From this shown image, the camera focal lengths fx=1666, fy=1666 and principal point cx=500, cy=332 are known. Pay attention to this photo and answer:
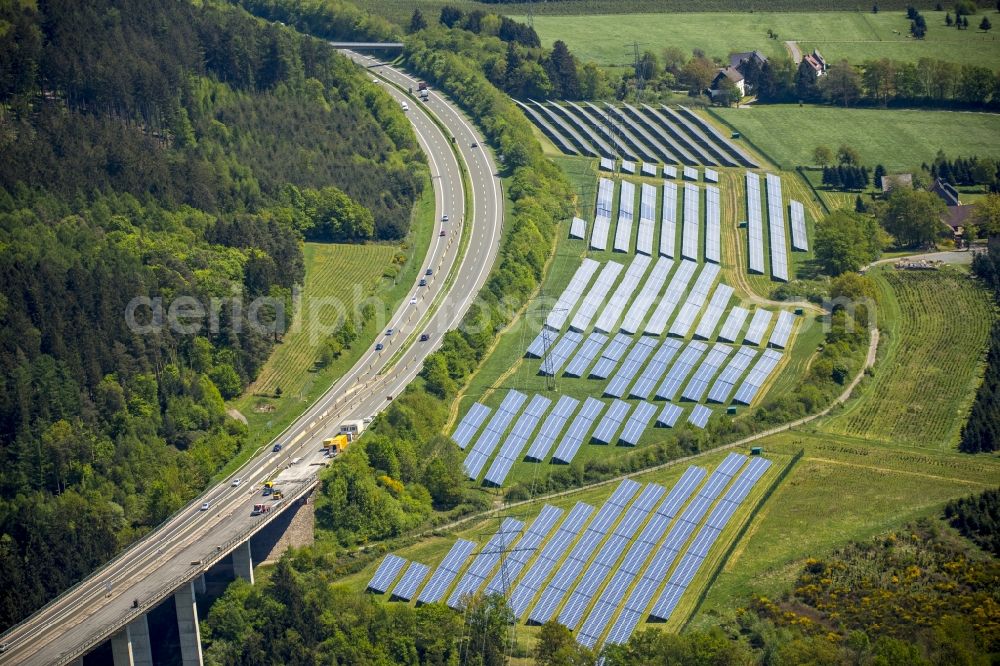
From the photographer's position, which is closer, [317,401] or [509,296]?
[317,401]

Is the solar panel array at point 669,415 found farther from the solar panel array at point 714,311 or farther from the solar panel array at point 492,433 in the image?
the solar panel array at point 714,311

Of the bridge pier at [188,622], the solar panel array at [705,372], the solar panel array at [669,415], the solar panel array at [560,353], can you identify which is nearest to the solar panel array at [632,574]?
the solar panel array at [669,415]

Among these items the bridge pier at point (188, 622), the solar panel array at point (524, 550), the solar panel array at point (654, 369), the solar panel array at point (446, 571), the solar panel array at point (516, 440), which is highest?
the solar panel array at point (654, 369)

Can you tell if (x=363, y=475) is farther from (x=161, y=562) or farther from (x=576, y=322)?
(x=576, y=322)

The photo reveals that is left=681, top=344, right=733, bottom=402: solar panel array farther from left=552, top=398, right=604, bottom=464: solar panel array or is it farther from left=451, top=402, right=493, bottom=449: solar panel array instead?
left=451, top=402, right=493, bottom=449: solar panel array

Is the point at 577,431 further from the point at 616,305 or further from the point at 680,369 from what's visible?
the point at 616,305

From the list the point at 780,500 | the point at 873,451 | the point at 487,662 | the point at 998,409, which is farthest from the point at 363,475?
the point at 998,409

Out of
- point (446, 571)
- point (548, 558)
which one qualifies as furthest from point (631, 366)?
point (446, 571)
